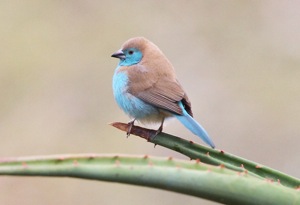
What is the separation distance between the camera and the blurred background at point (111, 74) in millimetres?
6934

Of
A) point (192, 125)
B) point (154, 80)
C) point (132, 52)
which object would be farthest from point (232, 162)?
point (132, 52)

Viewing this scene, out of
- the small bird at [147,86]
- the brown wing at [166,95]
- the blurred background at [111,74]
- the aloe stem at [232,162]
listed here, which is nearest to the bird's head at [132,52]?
the small bird at [147,86]

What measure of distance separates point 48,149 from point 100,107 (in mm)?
733

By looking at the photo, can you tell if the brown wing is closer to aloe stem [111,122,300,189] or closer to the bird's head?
the bird's head

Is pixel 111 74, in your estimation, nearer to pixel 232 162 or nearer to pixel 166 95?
pixel 166 95

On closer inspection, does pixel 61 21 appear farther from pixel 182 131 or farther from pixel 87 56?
pixel 182 131

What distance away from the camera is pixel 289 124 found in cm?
738

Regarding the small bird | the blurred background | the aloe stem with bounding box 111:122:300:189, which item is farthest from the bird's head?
the blurred background

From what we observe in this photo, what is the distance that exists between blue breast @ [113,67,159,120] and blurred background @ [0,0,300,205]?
2334mm

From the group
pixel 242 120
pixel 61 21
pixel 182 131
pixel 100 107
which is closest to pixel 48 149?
pixel 100 107

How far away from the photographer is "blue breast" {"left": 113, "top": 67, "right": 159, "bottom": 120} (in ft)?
12.6

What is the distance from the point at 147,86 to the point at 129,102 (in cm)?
12

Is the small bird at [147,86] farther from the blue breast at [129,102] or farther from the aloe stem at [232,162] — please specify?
the aloe stem at [232,162]

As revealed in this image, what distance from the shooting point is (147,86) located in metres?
3.91
